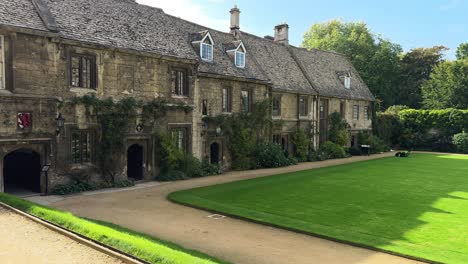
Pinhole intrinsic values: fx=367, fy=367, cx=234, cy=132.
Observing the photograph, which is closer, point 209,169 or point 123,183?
point 123,183

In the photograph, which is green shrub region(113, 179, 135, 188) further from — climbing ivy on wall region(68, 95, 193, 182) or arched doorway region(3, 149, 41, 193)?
arched doorway region(3, 149, 41, 193)

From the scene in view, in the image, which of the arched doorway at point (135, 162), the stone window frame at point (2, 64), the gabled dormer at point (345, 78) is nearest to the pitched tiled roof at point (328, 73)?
the gabled dormer at point (345, 78)

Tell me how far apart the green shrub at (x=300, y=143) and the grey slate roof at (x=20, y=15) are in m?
20.7

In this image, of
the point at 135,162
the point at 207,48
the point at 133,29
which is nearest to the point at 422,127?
the point at 207,48

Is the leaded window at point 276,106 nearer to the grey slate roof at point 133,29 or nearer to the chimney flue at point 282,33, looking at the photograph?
the grey slate roof at point 133,29

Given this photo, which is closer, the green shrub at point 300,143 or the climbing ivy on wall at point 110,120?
the climbing ivy on wall at point 110,120

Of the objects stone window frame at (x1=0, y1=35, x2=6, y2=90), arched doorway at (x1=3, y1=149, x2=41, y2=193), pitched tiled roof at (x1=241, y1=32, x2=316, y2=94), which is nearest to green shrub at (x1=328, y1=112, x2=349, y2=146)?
pitched tiled roof at (x1=241, y1=32, x2=316, y2=94)

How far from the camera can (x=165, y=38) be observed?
21.5 meters

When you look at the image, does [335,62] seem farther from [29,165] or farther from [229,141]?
[29,165]

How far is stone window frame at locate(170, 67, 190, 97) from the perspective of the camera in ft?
68.9

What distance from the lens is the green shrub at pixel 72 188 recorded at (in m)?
15.8

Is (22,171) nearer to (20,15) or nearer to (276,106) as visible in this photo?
(20,15)

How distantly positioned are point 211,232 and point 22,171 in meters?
11.2

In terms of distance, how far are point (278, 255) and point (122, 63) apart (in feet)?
43.7
